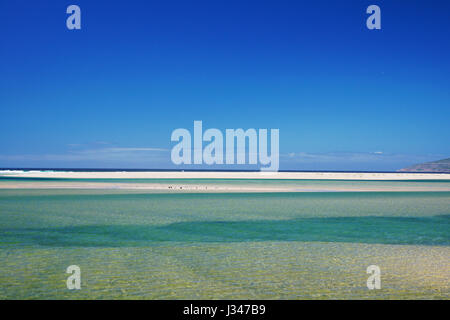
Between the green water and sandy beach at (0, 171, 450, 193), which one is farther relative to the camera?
sandy beach at (0, 171, 450, 193)

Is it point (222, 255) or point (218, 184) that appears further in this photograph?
point (218, 184)

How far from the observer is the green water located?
633 centimetres

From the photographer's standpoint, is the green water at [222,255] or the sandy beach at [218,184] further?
the sandy beach at [218,184]

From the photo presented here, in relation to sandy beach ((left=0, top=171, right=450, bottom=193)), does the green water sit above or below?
above

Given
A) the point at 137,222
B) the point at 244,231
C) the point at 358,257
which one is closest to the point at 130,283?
the point at 358,257

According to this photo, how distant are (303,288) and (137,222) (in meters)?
7.97

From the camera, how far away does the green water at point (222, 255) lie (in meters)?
6.33

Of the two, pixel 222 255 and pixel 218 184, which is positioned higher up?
pixel 222 255

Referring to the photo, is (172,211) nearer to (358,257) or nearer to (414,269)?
(358,257)

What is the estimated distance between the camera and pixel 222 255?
870 centimetres

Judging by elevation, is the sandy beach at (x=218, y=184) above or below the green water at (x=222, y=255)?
below

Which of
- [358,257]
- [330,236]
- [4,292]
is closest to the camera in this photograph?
[4,292]

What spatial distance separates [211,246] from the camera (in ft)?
31.6

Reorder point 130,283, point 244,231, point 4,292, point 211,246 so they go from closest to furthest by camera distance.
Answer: point 4,292 → point 130,283 → point 211,246 → point 244,231
